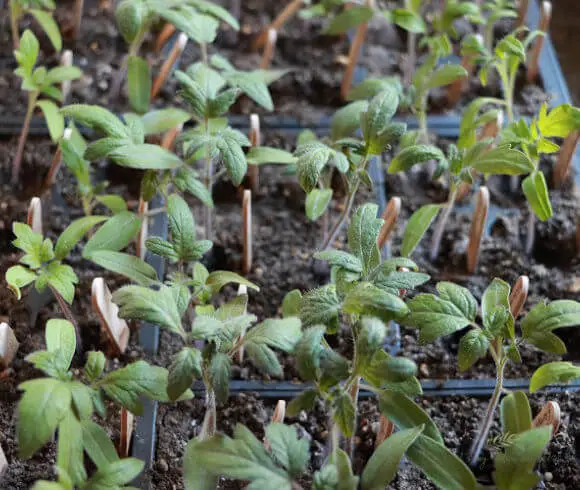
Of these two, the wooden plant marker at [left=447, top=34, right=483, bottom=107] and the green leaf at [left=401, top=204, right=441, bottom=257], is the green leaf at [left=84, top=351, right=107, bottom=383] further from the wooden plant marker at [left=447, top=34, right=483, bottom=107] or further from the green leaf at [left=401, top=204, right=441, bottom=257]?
the wooden plant marker at [left=447, top=34, right=483, bottom=107]

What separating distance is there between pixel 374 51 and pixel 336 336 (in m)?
0.80

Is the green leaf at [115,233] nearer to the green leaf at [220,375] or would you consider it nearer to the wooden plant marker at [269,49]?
the green leaf at [220,375]

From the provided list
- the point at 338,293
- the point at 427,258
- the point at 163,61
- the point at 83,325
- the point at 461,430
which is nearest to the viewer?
the point at 338,293

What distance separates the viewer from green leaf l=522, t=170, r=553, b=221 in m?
1.17

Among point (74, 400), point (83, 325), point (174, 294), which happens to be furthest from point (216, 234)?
point (74, 400)

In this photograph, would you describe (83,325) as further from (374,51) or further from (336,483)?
(374,51)

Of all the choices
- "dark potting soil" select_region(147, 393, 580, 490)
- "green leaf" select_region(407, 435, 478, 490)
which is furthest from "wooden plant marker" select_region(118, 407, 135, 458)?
"green leaf" select_region(407, 435, 478, 490)

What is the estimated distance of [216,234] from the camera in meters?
1.41

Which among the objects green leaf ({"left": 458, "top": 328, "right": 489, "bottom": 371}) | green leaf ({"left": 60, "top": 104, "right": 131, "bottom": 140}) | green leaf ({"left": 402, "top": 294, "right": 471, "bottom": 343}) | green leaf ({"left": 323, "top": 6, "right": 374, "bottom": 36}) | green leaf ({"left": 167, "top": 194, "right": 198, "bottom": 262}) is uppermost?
green leaf ({"left": 323, "top": 6, "right": 374, "bottom": 36})

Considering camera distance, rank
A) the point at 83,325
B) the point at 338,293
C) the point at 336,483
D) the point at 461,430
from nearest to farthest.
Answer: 1. the point at 336,483
2. the point at 338,293
3. the point at 461,430
4. the point at 83,325

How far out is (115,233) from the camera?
115 centimetres

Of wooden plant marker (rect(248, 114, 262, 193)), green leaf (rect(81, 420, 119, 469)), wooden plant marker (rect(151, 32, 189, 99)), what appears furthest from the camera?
wooden plant marker (rect(151, 32, 189, 99))

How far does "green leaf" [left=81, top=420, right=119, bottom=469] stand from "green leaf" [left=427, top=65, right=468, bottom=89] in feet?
2.62

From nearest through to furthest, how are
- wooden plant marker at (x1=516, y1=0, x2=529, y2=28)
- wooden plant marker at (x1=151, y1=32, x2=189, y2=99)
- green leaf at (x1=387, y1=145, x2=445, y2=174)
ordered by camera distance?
green leaf at (x1=387, y1=145, x2=445, y2=174), wooden plant marker at (x1=151, y1=32, x2=189, y2=99), wooden plant marker at (x1=516, y1=0, x2=529, y2=28)
